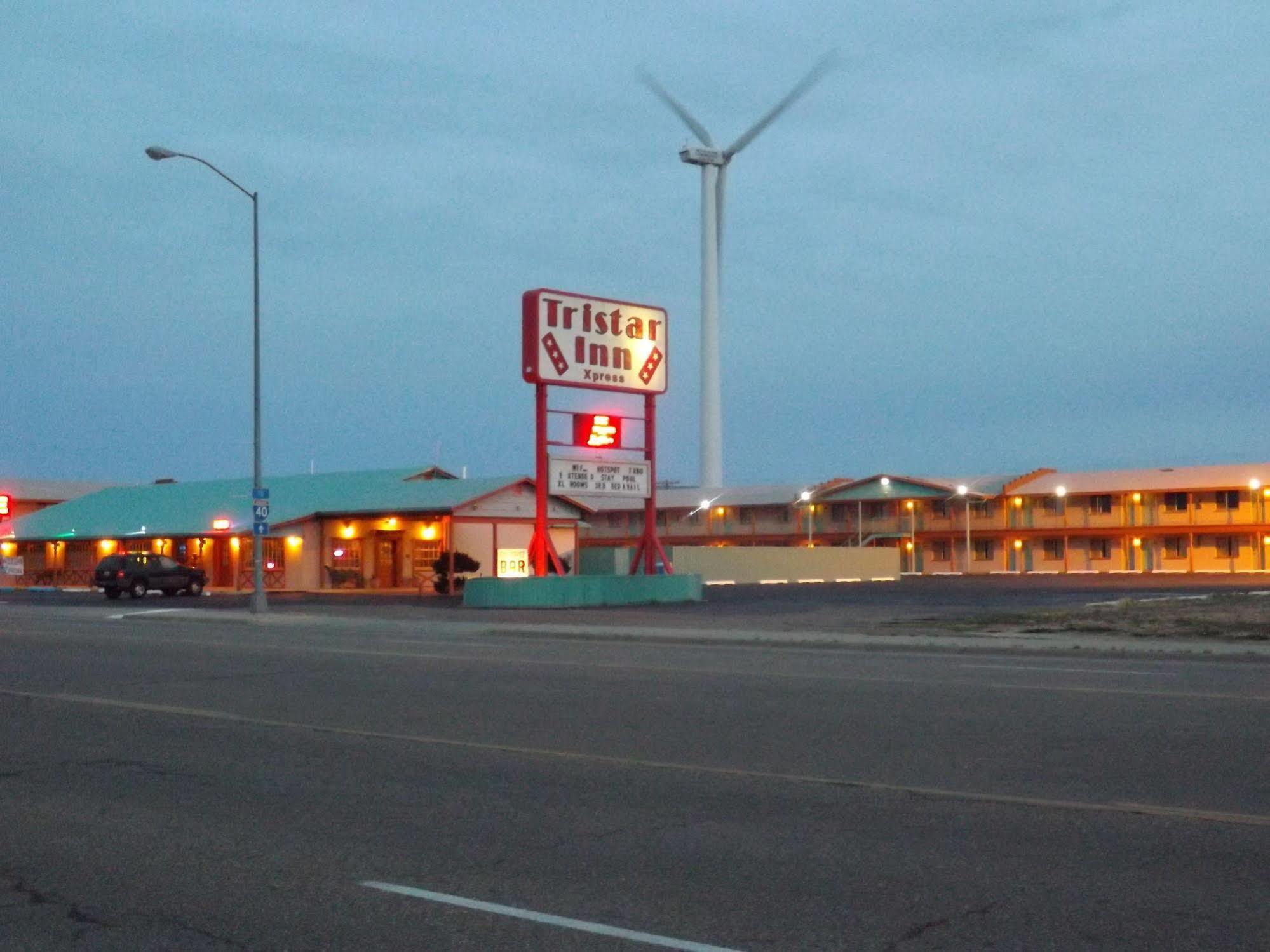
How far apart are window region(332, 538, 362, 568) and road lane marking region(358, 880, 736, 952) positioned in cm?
4851

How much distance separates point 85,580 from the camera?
6291 centimetres

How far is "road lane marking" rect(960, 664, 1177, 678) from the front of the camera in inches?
735

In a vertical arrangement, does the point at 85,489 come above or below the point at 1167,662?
above

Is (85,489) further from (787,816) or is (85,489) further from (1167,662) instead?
(787,816)

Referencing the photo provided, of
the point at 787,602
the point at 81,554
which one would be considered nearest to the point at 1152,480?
the point at 787,602

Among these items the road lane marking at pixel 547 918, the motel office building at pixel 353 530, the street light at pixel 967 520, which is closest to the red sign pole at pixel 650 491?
the motel office building at pixel 353 530

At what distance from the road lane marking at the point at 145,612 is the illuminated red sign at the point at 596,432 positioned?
462 inches

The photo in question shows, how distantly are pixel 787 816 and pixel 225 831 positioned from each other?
3.42m

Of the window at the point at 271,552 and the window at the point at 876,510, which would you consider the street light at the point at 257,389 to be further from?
the window at the point at 876,510

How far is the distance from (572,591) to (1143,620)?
52.1 ft

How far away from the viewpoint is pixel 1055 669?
1931 centimetres

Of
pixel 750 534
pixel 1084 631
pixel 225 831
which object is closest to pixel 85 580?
pixel 750 534

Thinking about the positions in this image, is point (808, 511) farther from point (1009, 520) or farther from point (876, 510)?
point (1009, 520)

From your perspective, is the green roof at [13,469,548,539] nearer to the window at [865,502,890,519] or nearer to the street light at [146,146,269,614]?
the street light at [146,146,269,614]
